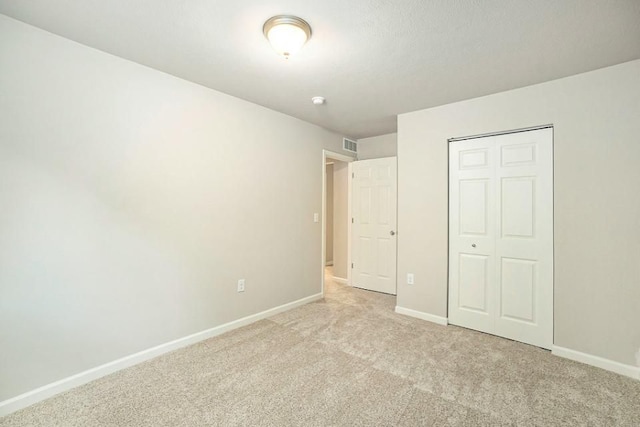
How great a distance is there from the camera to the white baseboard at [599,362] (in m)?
2.16

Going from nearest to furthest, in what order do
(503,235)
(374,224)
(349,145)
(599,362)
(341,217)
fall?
(599,362) → (503,235) → (374,224) → (349,145) → (341,217)

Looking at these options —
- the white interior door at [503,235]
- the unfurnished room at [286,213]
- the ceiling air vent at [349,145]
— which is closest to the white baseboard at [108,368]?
the unfurnished room at [286,213]

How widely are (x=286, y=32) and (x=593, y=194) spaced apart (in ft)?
8.95

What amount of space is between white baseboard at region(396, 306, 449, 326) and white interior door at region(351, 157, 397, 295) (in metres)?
0.78

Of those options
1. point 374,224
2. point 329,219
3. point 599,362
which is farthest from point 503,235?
point 329,219

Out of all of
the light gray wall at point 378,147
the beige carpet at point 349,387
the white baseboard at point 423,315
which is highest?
the light gray wall at point 378,147

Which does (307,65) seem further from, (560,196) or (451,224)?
(560,196)

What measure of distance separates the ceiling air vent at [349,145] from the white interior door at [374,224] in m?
0.25

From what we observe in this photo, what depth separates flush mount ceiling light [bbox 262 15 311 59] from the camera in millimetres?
1737

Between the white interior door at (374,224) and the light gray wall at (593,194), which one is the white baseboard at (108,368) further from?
the light gray wall at (593,194)

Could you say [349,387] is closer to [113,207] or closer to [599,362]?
[599,362]

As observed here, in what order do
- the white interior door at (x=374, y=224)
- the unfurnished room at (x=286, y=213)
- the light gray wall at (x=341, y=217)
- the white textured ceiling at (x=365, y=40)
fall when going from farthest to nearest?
the light gray wall at (x=341, y=217)
the white interior door at (x=374, y=224)
the unfurnished room at (x=286, y=213)
the white textured ceiling at (x=365, y=40)

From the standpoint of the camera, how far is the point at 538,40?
1.93 meters

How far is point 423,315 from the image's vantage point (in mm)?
3309
